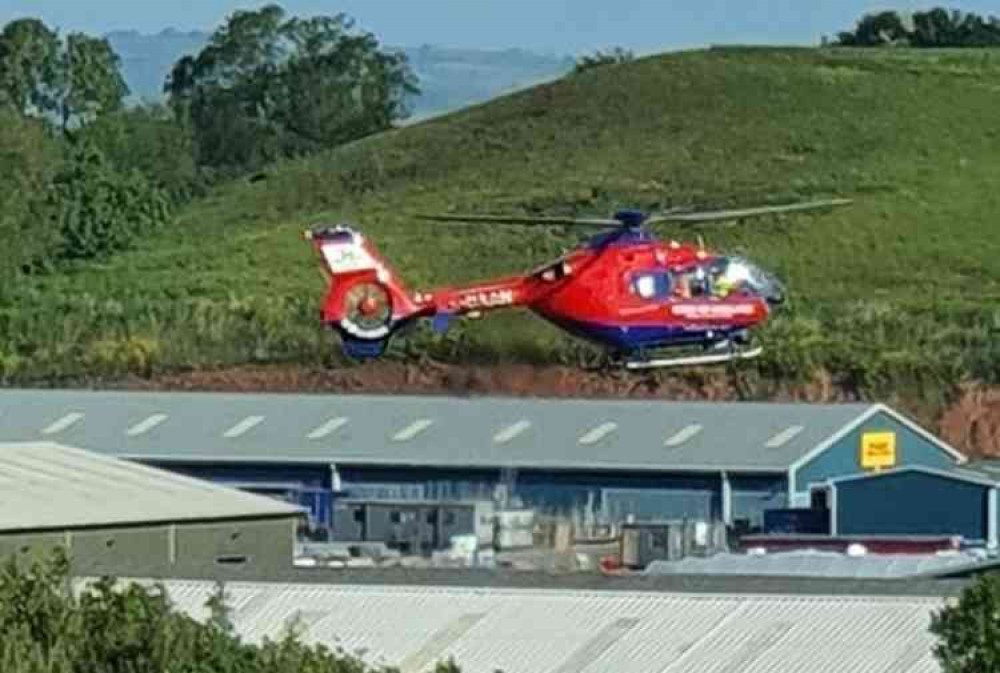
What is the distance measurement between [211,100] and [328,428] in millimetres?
85662

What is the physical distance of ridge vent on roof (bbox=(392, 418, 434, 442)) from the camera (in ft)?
201

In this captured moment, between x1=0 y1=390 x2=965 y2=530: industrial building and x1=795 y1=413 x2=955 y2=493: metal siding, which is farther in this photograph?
x1=795 y1=413 x2=955 y2=493: metal siding

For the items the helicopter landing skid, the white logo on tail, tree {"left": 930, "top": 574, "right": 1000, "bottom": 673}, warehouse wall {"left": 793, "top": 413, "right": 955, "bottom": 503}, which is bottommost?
warehouse wall {"left": 793, "top": 413, "right": 955, "bottom": 503}

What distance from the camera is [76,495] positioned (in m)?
42.7

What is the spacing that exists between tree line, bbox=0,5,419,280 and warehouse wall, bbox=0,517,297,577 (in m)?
64.2

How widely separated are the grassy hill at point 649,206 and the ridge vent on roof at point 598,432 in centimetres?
419

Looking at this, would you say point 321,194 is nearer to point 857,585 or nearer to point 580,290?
point 580,290

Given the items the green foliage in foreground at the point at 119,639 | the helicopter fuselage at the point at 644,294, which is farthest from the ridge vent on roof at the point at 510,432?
the green foliage in foreground at the point at 119,639

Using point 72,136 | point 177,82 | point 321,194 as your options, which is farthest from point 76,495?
point 177,82

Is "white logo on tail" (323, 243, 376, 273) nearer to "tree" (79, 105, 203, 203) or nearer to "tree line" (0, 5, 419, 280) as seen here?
"tree line" (0, 5, 419, 280)

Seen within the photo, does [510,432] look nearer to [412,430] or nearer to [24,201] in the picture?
[412,430]

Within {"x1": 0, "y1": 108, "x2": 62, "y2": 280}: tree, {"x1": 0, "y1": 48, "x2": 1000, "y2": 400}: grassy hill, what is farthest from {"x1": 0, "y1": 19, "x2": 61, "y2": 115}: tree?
{"x1": 0, "y1": 108, "x2": 62, "y2": 280}: tree

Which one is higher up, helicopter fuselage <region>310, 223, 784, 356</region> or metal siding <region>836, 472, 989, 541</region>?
helicopter fuselage <region>310, 223, 784, 356</region>

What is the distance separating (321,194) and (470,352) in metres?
38.2
